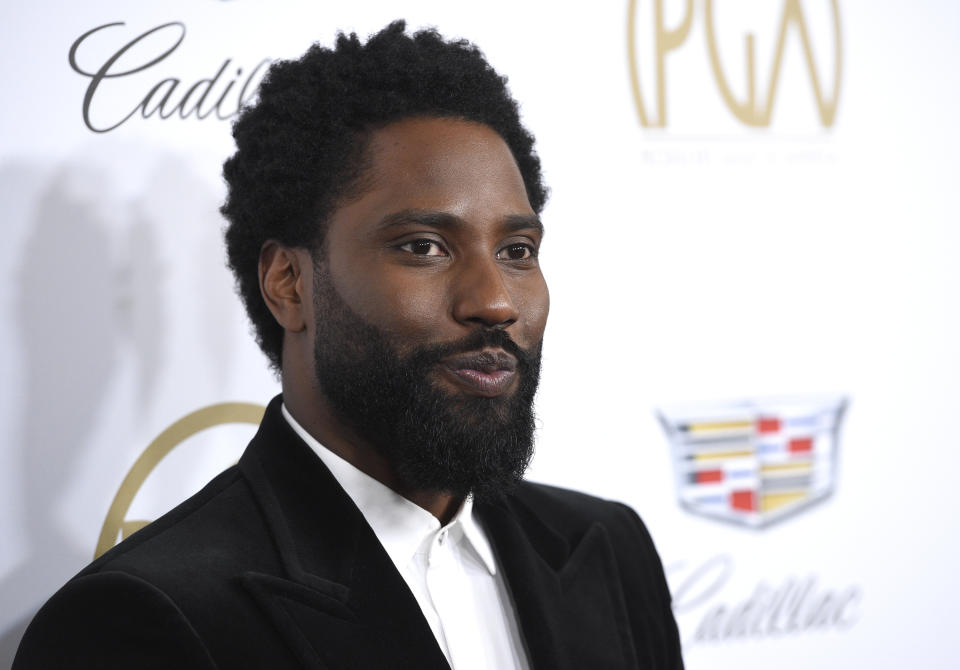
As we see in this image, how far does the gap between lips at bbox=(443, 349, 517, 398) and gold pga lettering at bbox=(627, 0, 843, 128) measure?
0.66 meters

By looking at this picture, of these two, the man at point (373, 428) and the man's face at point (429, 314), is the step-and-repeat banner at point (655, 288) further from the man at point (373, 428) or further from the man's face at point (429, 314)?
the man's face at point (429, 314)

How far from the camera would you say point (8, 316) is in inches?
43.3

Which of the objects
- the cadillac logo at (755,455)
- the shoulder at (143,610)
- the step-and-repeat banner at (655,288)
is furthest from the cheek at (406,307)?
the cadillac logo at (755,455)

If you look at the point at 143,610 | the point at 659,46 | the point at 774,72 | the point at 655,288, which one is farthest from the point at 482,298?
the point at 774,72

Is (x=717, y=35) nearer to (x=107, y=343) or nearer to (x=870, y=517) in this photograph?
(x=870, y=517)

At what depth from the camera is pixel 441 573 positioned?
904mm

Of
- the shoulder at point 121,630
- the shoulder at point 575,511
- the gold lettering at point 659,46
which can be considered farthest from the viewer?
the gold lettering at point 659,46

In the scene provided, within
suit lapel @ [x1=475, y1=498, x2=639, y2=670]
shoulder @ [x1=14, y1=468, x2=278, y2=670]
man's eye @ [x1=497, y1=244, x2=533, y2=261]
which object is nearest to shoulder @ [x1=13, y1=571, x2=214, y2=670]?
shoulder @ [x1=14, y1=468, x2=278, y2=670]

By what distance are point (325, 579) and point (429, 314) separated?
0.23 m

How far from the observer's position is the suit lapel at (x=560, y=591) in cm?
94

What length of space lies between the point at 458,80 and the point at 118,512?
0.62 m

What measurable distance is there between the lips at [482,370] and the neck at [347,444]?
109 mm

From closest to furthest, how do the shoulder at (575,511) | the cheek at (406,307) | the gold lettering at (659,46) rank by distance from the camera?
the cheek at (406,307) < the shoulder at (575,511) < the gold lettering at (659,46)

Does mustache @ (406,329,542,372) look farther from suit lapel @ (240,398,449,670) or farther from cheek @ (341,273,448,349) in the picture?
suit lapel @ (240,398,449,670)
